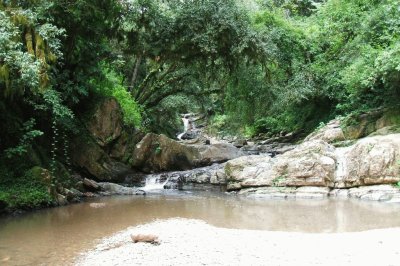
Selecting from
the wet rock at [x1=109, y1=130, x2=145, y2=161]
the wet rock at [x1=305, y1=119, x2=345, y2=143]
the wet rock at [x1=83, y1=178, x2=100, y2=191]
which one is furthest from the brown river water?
the wet rock at [x1=305, y1=119, x2=345, y2=143]

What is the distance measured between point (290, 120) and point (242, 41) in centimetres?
1057

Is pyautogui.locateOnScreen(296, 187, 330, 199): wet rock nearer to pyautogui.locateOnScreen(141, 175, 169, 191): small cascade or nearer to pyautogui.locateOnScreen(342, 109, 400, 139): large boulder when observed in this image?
pyautogui.locateOnScreen(342, 109, 400, 139): large boulder

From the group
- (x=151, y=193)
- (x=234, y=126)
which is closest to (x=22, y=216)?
(x=151, y=193)

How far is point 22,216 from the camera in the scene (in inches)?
423

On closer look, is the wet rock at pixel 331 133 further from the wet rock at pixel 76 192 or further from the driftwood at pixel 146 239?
the driftwood at pixel 146 239

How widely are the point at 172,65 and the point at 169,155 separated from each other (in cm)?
550

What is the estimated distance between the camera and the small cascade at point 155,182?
17703mm

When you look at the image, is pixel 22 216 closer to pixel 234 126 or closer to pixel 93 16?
pixel 93 16

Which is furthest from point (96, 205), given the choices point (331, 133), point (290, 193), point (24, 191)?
point (331, 133)

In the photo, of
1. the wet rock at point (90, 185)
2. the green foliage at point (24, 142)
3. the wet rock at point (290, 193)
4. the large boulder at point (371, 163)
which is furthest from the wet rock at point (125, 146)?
the large boulder at point (371, 163)

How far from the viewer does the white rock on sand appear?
6.05 meters

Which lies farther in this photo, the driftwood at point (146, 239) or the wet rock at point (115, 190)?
the wet rock at point (115, 190)

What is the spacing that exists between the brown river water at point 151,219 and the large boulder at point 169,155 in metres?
4.39

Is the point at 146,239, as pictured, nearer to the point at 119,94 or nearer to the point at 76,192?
the point at 76,192
